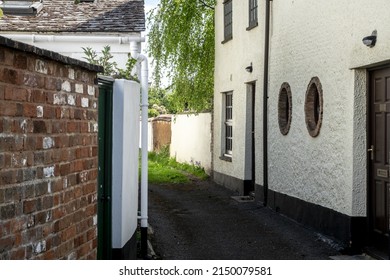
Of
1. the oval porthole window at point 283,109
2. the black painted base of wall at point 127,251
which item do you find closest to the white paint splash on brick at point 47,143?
the black painted base of wall at point 127,251

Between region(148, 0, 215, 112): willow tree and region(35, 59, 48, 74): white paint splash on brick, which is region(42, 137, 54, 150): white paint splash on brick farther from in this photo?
region(148, 0, 215, 112): willow tree

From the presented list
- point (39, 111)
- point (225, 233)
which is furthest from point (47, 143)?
point (225, 233)

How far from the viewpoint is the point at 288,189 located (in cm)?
1277

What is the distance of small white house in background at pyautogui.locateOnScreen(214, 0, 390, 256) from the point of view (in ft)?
30.3

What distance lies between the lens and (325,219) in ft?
34.9

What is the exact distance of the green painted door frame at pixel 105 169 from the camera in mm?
6594

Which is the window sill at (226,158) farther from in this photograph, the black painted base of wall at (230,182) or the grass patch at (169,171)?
the grass patch at (169,171)

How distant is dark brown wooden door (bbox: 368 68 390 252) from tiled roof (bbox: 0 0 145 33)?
4858 millimetres

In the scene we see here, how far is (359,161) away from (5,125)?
631cm

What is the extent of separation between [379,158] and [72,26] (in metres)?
6.08

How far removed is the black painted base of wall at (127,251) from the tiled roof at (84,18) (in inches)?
215

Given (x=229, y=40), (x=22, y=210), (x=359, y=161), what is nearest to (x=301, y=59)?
(x=359, y=161)

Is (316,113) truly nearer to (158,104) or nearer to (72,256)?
(72,256)

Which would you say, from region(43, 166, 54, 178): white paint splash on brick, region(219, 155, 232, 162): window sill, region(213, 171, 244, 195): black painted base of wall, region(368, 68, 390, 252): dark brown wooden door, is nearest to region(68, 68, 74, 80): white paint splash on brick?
region(43, 166, 54, 178): white paint splash on brick
